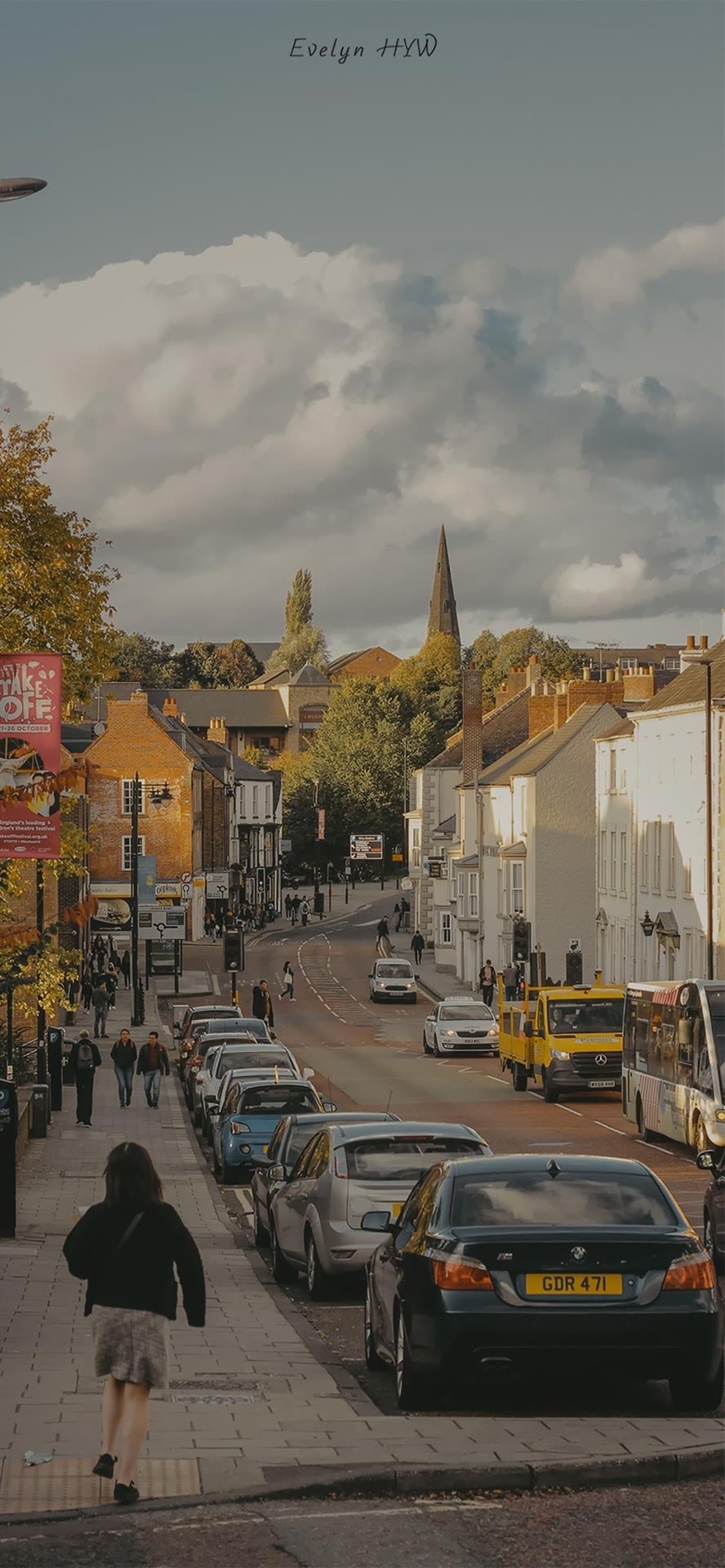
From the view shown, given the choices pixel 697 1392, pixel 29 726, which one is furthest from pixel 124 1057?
pixel 697 1392

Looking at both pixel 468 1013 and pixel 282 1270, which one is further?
pixel 468 1013

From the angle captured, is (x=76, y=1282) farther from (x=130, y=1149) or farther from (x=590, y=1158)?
(x=130, y=1149)

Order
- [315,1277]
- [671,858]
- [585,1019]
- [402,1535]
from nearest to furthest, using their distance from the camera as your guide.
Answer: [402,1535], [315,1277], [585,1019], [671,858]

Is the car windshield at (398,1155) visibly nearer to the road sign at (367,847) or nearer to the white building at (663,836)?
the white building at (663,836)

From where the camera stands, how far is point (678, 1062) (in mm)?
29469

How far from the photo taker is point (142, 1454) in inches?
377

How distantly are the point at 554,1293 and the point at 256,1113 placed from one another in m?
16.1

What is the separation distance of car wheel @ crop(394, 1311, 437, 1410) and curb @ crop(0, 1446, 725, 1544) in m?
1.52

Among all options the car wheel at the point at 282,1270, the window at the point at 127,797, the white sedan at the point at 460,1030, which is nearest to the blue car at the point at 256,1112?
the car wheel at the point at 282,1270

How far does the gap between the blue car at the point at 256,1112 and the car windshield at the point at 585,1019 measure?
15.0 meters

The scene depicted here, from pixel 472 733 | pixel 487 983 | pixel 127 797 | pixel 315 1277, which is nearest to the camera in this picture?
pixel 315 1277

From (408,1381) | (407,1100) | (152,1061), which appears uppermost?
(408,1381)

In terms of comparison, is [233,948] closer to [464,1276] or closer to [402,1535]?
[464,1276]

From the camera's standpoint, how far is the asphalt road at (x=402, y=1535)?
306 inches
